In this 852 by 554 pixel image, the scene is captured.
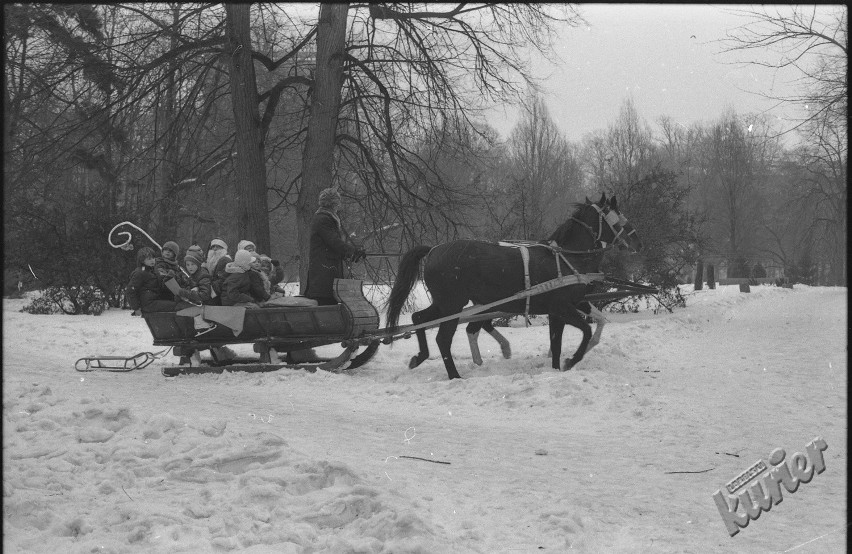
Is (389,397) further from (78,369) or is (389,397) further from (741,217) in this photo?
(741,217)

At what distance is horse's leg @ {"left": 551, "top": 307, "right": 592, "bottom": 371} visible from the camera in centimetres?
1023

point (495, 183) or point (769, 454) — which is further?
point (495, 183)

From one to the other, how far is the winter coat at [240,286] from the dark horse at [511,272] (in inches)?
68.4

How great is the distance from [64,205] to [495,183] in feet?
65.5

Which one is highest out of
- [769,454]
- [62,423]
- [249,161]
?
[249,161]

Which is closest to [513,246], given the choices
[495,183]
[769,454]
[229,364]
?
[229,364]

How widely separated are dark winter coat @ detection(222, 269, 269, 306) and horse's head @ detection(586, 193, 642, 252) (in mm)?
4391

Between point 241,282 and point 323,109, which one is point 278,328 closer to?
point 241,282

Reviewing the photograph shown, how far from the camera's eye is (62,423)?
620cm

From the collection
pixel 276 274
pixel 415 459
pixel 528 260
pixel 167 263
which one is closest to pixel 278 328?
pixel 167 263

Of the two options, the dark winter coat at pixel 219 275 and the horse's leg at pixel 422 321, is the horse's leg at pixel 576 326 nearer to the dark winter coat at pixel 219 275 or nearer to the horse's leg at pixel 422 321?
the horse's leg at pixel 422 321

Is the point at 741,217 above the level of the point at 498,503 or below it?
above

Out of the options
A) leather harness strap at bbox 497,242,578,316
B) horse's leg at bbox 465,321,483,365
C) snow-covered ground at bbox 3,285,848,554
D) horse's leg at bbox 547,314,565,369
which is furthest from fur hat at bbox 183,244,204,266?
horse's leg at bbox 547,314,565,369

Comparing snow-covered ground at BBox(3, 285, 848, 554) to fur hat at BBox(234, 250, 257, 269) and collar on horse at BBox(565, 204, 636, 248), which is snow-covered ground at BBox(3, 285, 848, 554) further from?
collar on horse at BBox(565, 204, 636, 248)
